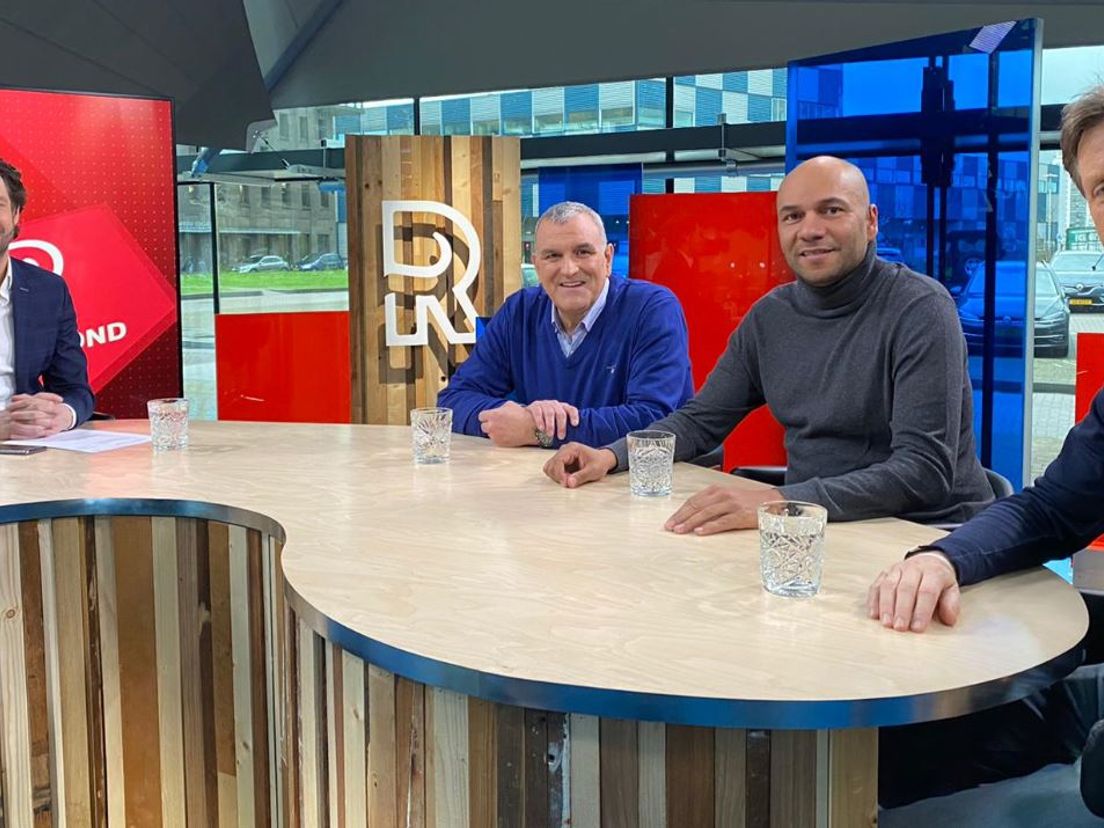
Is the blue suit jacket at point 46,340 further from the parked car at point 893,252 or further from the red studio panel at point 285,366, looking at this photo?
the parked car at point 893,252

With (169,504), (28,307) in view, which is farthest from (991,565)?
(28,307)

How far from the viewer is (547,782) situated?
131 cm

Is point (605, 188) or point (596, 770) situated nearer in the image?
point (596, 770)

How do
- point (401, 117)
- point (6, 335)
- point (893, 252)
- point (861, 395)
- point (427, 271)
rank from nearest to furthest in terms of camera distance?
Result: point (861, 395) → point (6, 335) → point (893, 252) → point (427, 271) → point (401, 117)

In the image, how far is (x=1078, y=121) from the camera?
159 centimetres

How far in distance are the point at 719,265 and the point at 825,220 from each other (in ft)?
7.35

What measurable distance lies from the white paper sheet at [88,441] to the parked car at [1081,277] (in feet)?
17.4

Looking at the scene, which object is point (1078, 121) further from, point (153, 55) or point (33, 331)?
point (153, 55)

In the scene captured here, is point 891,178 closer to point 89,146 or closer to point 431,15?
point 89,146

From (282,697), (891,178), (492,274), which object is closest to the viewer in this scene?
(282,697)

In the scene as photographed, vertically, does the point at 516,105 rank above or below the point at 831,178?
above

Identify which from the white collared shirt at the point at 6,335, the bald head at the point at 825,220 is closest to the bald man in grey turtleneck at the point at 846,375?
the bald head at the point at 825,220

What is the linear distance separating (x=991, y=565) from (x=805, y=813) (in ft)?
1.66

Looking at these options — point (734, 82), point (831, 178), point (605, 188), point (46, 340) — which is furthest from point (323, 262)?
point (831, 178)
